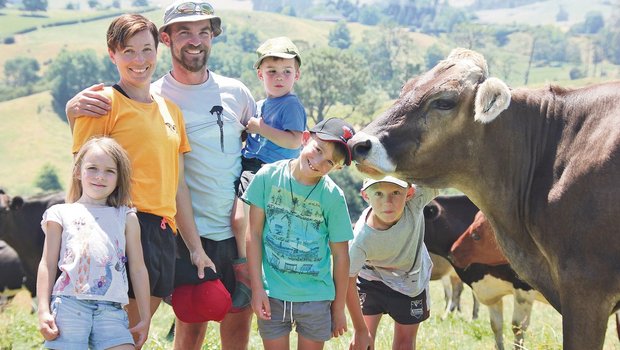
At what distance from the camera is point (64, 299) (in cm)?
517

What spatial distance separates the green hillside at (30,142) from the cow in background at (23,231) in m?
83.4

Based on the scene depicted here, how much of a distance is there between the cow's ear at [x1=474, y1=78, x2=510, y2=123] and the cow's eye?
195 millimetres

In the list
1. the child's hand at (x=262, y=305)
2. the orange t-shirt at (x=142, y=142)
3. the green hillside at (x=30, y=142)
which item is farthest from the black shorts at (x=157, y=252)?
the green hillside at (x=30, y=142)

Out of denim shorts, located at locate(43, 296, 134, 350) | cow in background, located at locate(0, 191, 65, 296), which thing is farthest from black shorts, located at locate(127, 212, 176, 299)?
cow in background, located at locate(0, 191, 65, 296)

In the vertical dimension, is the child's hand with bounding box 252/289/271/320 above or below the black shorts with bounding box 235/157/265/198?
below

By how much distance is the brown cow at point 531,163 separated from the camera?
577cm

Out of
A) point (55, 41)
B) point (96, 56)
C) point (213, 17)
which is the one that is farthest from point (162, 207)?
point (55, 41)

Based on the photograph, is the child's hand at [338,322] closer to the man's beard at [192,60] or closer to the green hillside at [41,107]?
the man's beard at [192,60]

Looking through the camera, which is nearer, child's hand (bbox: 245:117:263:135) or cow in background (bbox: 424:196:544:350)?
child's hand (bbox: 245:117:263:135)

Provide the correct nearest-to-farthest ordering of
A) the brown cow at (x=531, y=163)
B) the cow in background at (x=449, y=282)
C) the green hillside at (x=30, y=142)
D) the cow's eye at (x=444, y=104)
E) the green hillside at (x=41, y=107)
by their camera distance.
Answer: the brown cow at (x=531, y=163) < the cow's eye at (x=444, y=104) < the cow in background at (x=449, y=282) < the green hillside at (x=30, y=142) < the green hillside at (x=41, y=107)

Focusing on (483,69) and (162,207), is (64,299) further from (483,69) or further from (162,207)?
(483,69)

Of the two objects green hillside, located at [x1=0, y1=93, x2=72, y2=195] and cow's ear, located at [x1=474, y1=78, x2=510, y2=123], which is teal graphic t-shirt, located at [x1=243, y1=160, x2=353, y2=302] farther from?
green hillside, located at [x1=0, y1=93, x2=72, y2=195]

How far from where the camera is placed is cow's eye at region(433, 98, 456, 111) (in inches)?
243

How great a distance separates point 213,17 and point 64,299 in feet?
7.65
